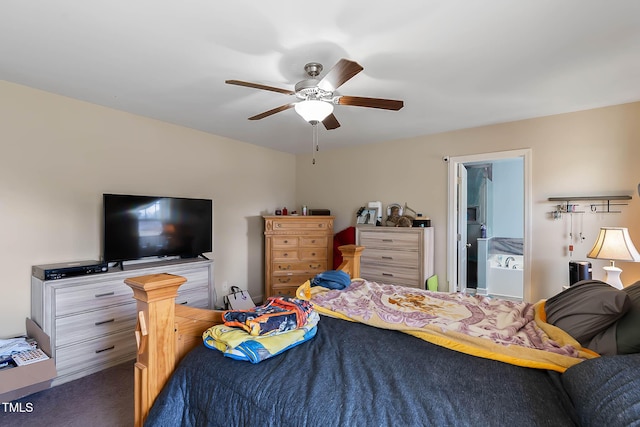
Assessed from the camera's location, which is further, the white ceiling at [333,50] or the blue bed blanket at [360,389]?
the white ceiling at [333,50]

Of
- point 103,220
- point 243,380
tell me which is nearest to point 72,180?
point 103,220

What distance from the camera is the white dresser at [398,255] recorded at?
3.70m

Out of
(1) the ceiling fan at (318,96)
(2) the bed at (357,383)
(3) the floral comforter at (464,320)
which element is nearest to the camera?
(2) the bed at (357,383)

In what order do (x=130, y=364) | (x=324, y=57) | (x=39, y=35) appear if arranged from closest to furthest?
(x=39, y=35) → (x=324, y=57) → (x=130, y=364)

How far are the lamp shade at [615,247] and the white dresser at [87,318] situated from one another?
3.93m

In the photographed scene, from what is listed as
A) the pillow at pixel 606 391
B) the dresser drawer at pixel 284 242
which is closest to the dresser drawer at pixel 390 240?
the dresser drawer at pixel 284 242

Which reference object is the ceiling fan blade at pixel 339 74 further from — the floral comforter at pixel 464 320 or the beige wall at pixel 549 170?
the beige wall at pixel 549 170

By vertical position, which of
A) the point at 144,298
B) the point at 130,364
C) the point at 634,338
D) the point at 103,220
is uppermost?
the point at 103,220

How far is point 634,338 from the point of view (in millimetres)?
1256

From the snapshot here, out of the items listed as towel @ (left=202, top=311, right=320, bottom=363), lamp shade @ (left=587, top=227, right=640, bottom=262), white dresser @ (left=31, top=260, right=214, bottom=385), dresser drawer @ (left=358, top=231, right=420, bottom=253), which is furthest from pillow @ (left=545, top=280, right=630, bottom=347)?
white dresser @ (left=31, top=260, right=214, bottom=385)

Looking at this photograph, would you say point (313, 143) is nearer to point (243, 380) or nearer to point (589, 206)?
point (589, 206)

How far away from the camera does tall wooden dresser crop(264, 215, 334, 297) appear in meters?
4.29

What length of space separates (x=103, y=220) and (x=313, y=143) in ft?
8.82

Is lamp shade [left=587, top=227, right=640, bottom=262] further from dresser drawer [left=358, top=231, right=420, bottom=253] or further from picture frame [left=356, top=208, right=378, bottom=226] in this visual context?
picture frame [left=356, top=208, right=378, bottom=226]
